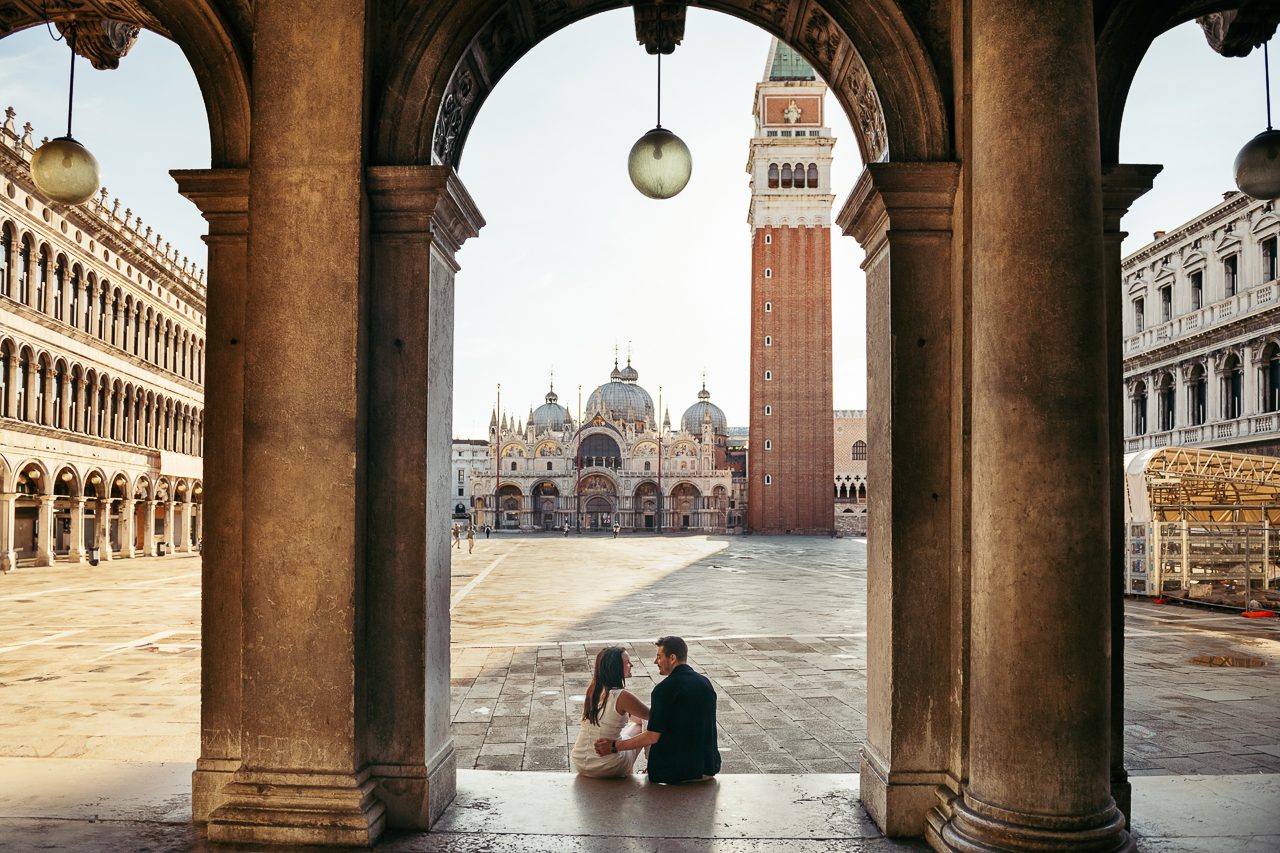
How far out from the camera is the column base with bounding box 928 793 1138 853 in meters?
3.60

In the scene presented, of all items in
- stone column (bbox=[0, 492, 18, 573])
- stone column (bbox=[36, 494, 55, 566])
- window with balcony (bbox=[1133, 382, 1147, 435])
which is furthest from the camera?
window with balcony (bbox=[1133, 382, 1147, 435])

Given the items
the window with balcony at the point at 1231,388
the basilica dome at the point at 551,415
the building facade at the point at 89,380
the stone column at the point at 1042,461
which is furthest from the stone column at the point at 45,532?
the basilica dome at the point at 551,415

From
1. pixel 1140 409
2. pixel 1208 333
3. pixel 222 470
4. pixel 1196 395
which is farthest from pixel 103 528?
pixel 1140 409

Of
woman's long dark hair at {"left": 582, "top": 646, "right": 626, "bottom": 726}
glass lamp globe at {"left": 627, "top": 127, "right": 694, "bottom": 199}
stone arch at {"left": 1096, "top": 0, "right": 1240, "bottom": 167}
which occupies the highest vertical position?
stone arch at {"left": 1096, "top": 0, "right": 1240, "bottom": 167}

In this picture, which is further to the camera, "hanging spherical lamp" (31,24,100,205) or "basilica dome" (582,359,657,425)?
"basilica dome" (582,359,657,425)

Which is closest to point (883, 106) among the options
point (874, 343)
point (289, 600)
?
point (874, 343)

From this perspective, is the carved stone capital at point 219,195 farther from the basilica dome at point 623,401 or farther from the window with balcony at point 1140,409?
the basilica dome at point 623,401

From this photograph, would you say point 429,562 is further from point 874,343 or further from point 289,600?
point 874,343

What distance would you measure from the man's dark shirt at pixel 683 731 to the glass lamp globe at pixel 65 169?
4.37 m

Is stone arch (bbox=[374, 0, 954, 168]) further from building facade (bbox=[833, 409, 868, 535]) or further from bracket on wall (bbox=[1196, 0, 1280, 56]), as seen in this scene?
building facade (bbox=[833, 409, 868, 535])

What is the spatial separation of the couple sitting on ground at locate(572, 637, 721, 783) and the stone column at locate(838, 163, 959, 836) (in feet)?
3.10

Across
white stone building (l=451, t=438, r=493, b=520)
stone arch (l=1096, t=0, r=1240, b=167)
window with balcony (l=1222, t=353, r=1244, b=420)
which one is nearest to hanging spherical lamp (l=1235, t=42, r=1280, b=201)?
stone arch (l=1096, t=0, r=1240, b=167)

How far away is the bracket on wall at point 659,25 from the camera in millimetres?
5027

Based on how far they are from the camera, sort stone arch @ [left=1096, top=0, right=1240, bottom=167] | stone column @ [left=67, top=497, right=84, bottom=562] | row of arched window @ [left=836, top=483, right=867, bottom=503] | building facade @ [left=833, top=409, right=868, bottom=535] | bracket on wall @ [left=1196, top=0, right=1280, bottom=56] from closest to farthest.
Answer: stone arch @ [left=1096, top=0, right=1240, bottom=167] → bracket on wall @ [left=1196, top=0, right=1280, bottom=56] → stone column @ [left=67, top=497, right=84, bottom=562] → building facade @ [left=833, top=409, right=868, bottom=535] → row of arched window @ [left=836, top=483, right=867, bottom=503]
